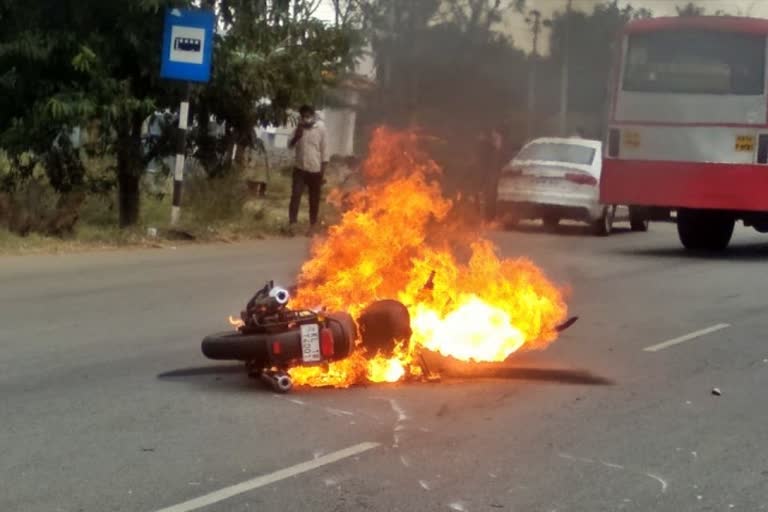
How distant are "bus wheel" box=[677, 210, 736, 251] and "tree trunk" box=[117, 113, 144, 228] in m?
7.88

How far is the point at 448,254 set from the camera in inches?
359

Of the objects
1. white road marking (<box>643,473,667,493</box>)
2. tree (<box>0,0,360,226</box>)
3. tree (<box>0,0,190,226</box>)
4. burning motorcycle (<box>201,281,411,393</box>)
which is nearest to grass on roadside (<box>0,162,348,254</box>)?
tree (<box>0,0,360,226</box>)

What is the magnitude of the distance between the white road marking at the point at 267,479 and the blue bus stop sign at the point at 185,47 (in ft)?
35.3

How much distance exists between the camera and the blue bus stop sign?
16.7 metres

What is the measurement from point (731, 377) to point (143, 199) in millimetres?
13357

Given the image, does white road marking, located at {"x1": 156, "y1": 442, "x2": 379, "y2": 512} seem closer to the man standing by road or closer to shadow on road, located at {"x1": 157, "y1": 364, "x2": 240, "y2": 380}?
shadow on road, located at {"x1": 157, "y1": 364, "x2": 240, "y2": 380}

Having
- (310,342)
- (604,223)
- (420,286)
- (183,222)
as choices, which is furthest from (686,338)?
(604,223)

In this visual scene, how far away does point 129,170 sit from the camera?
17984 mm

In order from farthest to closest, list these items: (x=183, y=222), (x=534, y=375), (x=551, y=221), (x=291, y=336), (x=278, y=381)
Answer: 1. (x=551, y=221)
2. (x=183, y=222)
3. (x=534, y=375)
4. (x=278, y=381)
5. (x=291, y=336)

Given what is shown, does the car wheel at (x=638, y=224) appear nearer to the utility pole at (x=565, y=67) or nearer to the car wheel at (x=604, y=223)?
the car wheel at (x=604, y=223)

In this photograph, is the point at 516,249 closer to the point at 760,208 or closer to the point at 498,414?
the point at 760,208

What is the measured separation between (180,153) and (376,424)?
37.6 ft

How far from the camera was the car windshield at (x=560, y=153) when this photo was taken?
21453mm

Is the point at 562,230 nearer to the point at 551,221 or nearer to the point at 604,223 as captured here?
the point at 551,221
